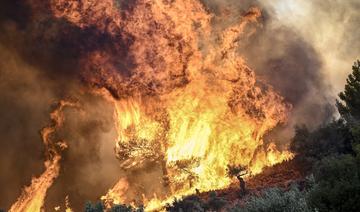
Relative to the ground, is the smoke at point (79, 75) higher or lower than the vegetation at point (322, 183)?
higher

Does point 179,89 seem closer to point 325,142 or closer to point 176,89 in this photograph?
point 176,89

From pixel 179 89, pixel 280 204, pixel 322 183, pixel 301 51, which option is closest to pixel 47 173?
pixel 179 89

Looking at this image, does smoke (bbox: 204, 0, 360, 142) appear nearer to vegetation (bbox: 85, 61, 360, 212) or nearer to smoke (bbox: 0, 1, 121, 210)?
vegetation (bbox: 85, 61, 360, 212)

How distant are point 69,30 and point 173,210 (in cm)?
2105

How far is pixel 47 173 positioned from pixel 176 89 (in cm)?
1430

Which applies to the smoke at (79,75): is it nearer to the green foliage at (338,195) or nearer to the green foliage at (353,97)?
the green foliage at (353,97)

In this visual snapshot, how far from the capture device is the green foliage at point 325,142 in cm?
2617

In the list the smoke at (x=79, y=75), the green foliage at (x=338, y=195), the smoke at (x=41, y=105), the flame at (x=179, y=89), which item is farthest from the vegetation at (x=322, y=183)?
the smoke at (x=41, y=105)

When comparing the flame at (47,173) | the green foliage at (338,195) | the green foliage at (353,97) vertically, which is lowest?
the green foliage at (338,195)

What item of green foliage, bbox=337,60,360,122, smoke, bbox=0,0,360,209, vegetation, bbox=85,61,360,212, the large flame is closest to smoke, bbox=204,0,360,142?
smoke, bbox=0,0,360,209

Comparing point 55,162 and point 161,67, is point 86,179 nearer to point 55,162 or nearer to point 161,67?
point 55,162

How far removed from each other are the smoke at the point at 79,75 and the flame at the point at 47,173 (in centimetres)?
59

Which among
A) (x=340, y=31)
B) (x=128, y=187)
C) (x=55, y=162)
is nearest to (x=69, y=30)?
(x=55, y=162)

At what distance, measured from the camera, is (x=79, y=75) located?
39.9m
